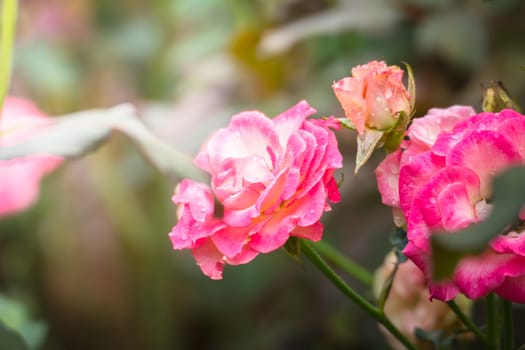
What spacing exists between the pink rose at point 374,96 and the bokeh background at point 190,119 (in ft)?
1.27

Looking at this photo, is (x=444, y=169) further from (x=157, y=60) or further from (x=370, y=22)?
(x=157, y=60)

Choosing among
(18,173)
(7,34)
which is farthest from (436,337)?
(18,173)

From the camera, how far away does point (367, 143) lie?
1.35 feet

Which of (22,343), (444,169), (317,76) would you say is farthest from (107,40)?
(444,169)

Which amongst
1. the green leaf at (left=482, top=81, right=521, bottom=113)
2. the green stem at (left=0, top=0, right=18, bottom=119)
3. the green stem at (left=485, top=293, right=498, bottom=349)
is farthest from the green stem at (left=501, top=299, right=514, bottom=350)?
the green stem at (left=0, top=0, right=18, bottom=119)

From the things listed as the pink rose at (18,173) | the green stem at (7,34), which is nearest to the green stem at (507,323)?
the green stem at (7,34)

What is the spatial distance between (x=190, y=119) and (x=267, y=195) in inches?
23.2

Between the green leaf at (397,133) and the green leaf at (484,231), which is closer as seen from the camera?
the green leaf at (484,231)

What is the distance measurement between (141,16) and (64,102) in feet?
0.75

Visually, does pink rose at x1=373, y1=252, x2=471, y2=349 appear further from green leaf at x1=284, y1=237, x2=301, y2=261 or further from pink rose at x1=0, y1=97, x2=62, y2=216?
pink rose at x1=0, y1=97, x2=62, y2=216

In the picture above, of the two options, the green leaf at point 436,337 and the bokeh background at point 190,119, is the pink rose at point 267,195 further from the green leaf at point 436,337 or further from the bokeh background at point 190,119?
the bokeh background at point 190,119

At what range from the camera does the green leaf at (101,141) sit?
1.89 ft

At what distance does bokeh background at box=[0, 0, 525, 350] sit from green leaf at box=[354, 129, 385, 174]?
0.39 meters

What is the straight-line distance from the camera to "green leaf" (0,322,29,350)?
520 mm
